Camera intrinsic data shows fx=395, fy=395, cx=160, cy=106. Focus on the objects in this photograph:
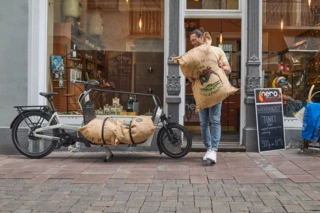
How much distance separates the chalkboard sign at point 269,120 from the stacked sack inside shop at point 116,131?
204 centimetres

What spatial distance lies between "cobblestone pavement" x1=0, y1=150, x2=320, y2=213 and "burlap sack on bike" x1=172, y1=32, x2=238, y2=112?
40.5 inches

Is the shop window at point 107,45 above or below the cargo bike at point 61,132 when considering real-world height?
above

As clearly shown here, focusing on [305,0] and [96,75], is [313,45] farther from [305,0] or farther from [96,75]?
[96,75]

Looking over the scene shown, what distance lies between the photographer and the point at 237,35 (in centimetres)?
845

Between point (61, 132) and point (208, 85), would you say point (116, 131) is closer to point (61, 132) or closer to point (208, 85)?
point (61, 132)

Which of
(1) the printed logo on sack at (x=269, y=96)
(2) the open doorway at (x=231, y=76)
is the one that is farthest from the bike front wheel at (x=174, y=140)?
(1) the printed logo on sack at (x=269, y=96)

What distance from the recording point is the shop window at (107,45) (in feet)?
24.9

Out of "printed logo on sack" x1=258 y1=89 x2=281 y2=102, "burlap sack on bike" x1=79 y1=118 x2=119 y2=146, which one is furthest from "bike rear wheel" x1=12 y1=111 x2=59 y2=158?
"printed logo on sack" x1=258 y1=89 x2=281 y2=102

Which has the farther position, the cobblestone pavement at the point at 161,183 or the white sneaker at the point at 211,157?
the white sneaker at the point at 211,157

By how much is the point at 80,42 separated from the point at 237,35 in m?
3.30

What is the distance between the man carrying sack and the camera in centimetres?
573

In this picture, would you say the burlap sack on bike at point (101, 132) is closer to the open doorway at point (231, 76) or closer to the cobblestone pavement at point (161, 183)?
the cobblestone pavement at point (161, 183)

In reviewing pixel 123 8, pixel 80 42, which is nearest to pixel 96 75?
pixel 80 42

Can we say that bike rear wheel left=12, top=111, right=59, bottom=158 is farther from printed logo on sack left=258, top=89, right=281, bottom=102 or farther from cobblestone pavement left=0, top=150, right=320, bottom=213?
printed logo on sack left=258, top=89, right=281, bottom=102
